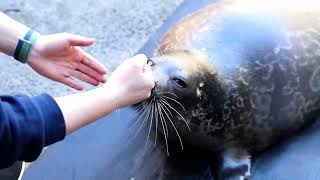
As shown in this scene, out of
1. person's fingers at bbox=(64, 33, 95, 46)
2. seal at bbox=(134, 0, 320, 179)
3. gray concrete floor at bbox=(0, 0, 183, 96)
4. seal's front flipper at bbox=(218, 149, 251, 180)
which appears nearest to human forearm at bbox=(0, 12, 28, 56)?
person's fingers at bbox=(64, 33, 95, 46)

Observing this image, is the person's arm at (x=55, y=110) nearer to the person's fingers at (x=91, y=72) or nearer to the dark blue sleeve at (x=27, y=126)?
the dark blue sleeve at (x=27, y=126)

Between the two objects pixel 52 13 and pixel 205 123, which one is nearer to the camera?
pixel 205 123

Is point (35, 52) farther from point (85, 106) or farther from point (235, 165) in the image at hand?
point (235, 165)

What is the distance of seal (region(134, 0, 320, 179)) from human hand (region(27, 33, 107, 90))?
14 cm

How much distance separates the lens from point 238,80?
1246mm

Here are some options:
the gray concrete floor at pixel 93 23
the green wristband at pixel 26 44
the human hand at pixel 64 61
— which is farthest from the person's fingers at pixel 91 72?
the gray concrete floor at pixel 93 23

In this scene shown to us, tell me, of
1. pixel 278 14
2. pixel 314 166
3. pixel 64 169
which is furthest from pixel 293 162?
pixel 64 169

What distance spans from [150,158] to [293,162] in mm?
297

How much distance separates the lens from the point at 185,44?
1.28 meters

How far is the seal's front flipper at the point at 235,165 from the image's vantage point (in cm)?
127

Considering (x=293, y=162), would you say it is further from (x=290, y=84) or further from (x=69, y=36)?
(x=69, y=36)

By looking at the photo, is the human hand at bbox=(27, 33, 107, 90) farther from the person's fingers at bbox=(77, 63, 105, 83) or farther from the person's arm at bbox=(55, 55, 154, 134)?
the person's arm at bbox=(55, 55, 154, 134)

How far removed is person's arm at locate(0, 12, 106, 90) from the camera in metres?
1.35

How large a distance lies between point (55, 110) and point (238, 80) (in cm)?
37
